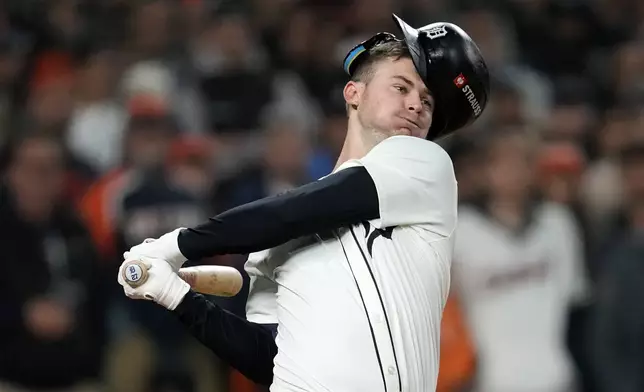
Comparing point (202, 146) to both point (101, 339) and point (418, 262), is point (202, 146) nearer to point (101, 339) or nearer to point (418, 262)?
point (101, 339)

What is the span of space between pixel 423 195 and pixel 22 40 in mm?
5933

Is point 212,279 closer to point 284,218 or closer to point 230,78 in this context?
point 284,218

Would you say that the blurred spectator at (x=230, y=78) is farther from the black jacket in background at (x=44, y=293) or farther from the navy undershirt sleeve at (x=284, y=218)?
the navy undershirt sleeve at (x=284, y=218)

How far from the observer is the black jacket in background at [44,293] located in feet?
21.2

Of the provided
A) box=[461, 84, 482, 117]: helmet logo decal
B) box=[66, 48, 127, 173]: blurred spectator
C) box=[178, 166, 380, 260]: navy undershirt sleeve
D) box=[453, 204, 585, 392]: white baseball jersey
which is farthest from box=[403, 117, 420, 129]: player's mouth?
box=[66, 48, 127, 173]: blurred spectator

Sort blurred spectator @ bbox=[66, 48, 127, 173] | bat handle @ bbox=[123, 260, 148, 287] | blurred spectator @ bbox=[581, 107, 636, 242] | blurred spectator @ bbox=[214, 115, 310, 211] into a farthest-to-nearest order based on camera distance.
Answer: blurred spectator @ bbox=[66, 48, 127, 173] → blurred spectator @ bbox=[581, 107, 636, 242] → blurred spectator @ bbox=[214, 115, 310, 211] → bat handle @ bbox=[123, 260, 148, 287]

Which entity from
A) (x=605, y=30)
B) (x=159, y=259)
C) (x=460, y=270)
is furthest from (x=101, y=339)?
(x=605, y=30)

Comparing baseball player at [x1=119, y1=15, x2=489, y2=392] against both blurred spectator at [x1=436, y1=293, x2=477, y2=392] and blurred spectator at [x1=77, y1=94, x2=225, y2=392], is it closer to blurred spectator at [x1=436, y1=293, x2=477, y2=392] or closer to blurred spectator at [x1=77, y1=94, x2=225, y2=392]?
blurred spectator at [x1=436, y1=293, x2=477, y2=392]

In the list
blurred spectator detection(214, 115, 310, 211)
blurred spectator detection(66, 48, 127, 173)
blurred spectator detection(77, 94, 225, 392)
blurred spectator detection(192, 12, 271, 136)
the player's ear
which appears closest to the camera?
the player's ear

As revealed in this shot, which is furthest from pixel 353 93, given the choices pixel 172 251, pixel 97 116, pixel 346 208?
pixel 97 116

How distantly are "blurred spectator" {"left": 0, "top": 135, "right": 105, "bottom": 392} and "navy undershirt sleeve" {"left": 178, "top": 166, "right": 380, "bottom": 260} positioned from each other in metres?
3.45

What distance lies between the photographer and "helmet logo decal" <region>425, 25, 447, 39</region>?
3438 mm

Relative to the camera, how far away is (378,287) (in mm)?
3273

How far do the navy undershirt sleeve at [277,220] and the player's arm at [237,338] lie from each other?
29cm
